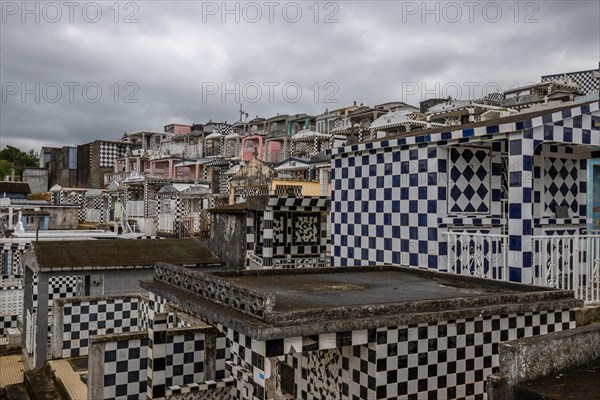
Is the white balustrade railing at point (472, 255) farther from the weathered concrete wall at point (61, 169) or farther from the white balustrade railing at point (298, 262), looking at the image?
the weathered concrete wall at point (61, 169)

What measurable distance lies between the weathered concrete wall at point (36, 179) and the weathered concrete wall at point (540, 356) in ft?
237

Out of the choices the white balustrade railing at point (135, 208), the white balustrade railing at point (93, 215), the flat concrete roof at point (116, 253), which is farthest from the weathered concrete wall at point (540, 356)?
the white balustrade railing at point (93, 215)

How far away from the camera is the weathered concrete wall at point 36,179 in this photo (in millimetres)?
66875

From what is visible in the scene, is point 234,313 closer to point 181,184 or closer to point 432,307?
point 432,307

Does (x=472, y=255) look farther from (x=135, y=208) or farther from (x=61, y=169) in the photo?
(x=61, y=169)

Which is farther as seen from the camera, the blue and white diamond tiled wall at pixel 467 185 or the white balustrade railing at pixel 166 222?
the white balustrade railing at pixel 166 222

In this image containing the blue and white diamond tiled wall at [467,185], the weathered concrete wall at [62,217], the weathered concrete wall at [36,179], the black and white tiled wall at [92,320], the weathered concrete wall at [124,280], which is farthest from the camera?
the weathered concrete wall at [36,179]

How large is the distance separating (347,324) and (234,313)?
95 centimetres

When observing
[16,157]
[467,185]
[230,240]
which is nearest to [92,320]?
[230,240]

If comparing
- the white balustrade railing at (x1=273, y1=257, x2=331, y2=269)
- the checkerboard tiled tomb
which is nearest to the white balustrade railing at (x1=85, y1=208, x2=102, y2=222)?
the white balustrade railing at (x1=273, y1=257, x2=331, y2=269)

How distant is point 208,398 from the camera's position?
22.8 feet

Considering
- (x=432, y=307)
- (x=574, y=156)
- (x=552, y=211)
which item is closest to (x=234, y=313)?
(x=432, y=307)

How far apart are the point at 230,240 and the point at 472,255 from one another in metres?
7.64

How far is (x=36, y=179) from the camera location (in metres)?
67.9
